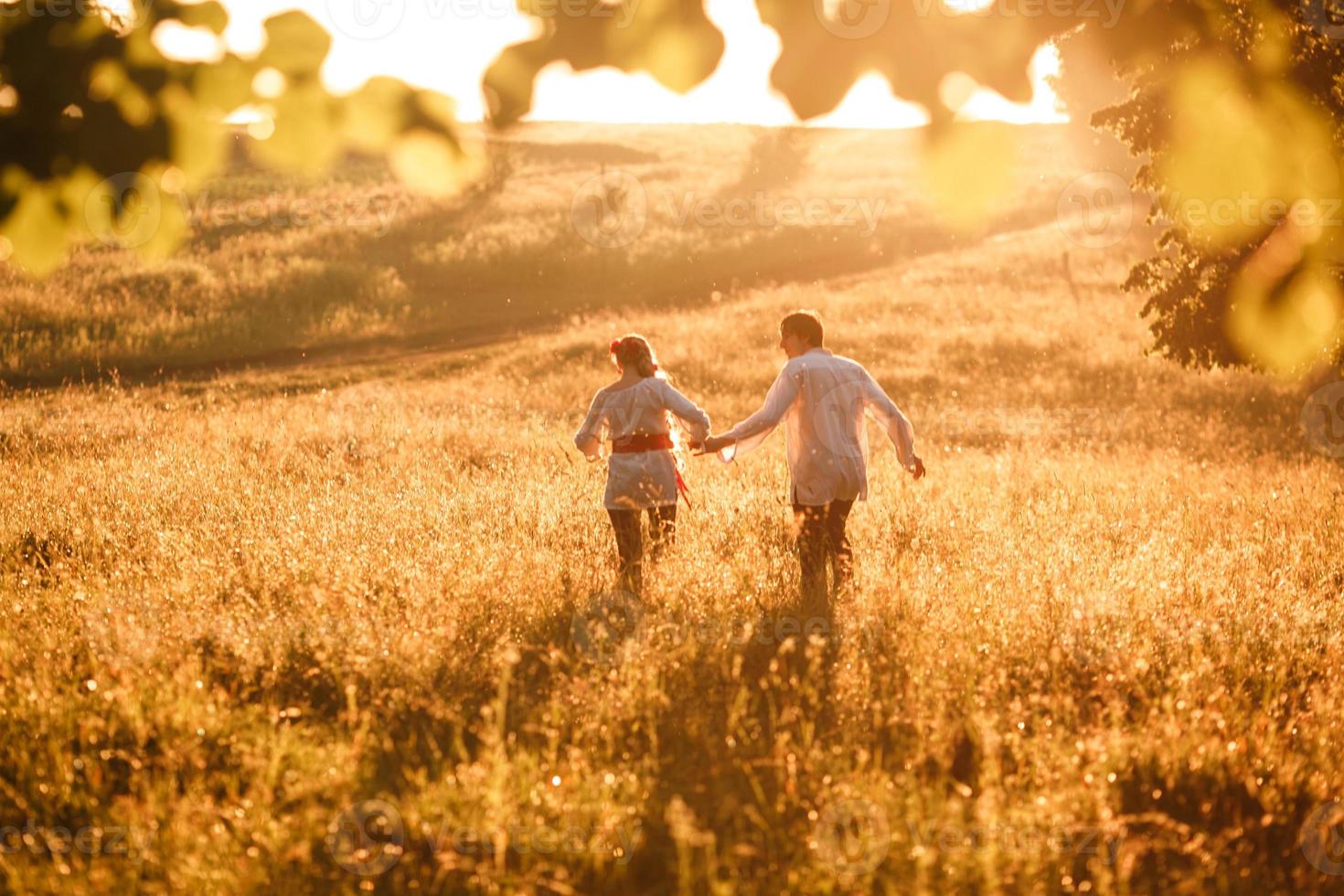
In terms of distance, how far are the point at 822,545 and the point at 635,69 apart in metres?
5.18

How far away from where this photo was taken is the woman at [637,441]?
7363 mm

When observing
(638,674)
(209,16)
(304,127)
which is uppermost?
(209,16)

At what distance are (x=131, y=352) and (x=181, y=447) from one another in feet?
45.0

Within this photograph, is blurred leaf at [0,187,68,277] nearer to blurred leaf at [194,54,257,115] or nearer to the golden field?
blurred leaf at [194,54,257,115]

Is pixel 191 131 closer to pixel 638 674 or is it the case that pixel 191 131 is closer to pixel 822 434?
pixel 638 674

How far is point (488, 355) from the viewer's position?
26.1 meters

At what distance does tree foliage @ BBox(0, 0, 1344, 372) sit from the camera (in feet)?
7.79

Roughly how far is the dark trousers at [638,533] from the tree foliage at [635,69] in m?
4.62

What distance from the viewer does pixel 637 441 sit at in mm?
7426

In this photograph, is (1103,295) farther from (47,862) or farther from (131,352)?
(47,862)

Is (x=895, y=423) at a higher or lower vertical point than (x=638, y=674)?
higher

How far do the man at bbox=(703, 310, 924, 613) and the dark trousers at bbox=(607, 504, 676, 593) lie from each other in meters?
0.57

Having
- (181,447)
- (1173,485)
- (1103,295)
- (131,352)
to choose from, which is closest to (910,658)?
(1173,485)

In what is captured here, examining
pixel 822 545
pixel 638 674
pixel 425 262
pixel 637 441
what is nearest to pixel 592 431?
pixel 637 441
